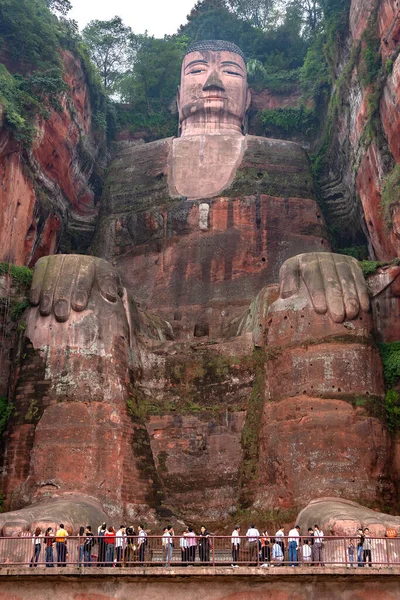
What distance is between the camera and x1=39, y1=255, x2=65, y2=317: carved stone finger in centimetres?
2395

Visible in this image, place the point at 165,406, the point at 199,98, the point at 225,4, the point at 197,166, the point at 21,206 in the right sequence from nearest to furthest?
1. the point at 165,406
2. the point at 21,206
3. the point at 197,166
4. the point at 199,98
5. the point at 225,4

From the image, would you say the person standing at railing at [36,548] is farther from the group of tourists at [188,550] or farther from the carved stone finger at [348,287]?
the carved stone finger at [348,287]

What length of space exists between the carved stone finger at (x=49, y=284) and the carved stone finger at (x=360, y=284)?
7.42 meters

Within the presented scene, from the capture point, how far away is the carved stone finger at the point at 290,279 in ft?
79.3

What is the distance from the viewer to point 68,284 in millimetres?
24188

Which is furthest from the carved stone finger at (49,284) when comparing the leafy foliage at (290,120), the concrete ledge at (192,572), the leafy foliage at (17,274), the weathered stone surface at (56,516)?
the leafy foliage at (290,120)

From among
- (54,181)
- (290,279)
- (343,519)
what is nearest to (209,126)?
(54,181)

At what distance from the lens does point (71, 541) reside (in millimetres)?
18281

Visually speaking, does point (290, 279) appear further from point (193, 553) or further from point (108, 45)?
point (108, 45)

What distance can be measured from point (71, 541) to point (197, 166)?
61.1ft

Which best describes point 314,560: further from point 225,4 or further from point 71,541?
point 225,4

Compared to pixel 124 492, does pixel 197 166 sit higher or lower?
higher

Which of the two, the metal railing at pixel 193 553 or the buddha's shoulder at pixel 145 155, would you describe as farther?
the buddha's shoulder at pixel 145 155

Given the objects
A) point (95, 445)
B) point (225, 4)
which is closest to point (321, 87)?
point (225, 4)
